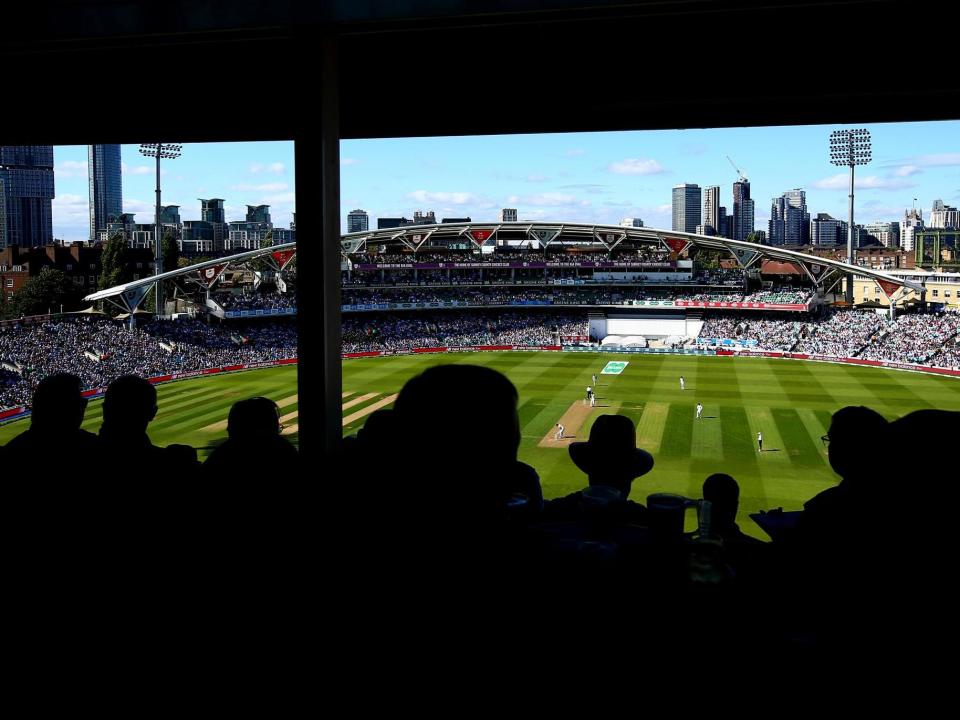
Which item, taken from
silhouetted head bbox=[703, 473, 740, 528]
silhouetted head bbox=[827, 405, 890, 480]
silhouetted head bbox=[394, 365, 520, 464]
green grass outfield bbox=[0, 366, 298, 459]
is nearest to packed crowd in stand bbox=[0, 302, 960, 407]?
green grass outfield bbox=[0, 366, 298, 459]

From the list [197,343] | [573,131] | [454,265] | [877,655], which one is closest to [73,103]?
[573,131]

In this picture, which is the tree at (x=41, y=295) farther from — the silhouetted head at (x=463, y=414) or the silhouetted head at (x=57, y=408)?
the silhouetted head at (x=463, y=414)

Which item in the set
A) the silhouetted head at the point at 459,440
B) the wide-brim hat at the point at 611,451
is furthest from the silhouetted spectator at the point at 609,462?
the silhouetted head at the point at 459,440

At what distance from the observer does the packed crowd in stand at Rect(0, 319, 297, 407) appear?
1301 inches

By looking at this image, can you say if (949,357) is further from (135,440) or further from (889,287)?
(135,440)

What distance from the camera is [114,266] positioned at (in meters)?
59.9

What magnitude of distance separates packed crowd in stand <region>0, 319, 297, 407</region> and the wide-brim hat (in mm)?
30002

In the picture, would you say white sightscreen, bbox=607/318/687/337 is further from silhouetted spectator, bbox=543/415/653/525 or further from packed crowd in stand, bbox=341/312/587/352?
silhouetted spectator, bbox=543/415/653/525

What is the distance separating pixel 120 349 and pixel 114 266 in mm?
25111

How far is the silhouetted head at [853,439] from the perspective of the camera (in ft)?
5.89

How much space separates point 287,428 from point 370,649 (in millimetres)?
25024

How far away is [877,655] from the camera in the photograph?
1.33 metres

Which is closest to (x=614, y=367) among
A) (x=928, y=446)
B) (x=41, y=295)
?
(x=928, y=446)

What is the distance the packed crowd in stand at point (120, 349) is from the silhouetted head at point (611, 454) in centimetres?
3000
